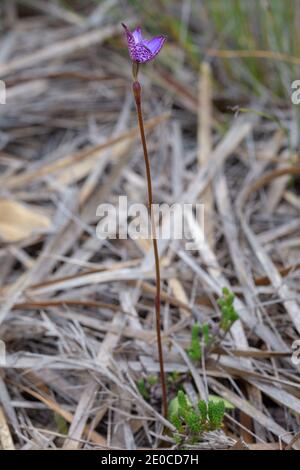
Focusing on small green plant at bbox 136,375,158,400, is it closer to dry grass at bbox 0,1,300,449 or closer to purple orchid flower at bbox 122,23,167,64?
dry grass at bbox 0,1,300,449

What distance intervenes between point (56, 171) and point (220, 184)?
2.08 feet

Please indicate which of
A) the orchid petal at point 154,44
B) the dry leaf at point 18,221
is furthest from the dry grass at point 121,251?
the orchid petal at point 154,44

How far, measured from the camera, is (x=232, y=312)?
1.47 meters

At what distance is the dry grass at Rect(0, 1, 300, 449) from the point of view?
1.52m

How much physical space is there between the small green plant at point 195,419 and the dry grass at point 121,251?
1.5 inches

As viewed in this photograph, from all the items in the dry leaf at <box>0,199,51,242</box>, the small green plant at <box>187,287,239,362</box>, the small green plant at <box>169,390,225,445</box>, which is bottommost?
the small green plant at <box>169,390,225,445</box>

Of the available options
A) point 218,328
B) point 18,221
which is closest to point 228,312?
point 218,328

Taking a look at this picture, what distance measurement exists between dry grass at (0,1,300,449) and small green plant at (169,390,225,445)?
0.13 feet

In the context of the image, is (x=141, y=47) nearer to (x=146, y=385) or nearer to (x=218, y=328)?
(x=218, y=328)

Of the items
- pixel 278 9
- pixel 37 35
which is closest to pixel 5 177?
pixel 37 35

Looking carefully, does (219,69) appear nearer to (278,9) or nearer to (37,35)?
(278,9)

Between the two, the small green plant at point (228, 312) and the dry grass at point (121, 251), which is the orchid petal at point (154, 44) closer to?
the dry grass at point (121, 251)

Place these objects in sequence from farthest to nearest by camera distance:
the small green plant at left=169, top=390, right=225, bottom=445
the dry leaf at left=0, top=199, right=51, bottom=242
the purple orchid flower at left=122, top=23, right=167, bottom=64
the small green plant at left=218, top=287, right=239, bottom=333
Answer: the dry leaf at left=0, top=199, right=51, bottom=242 < the small green plant at left=218, top=287, right=239, bottom=333 < the small green plant at left=169, top=390, right=225, bottom=445 < the purple orchid flower at left=122, top=23, right=167, bottom=64

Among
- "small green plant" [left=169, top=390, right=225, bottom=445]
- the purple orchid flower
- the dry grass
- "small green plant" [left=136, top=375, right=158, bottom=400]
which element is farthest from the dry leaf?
the purple orchid flower
